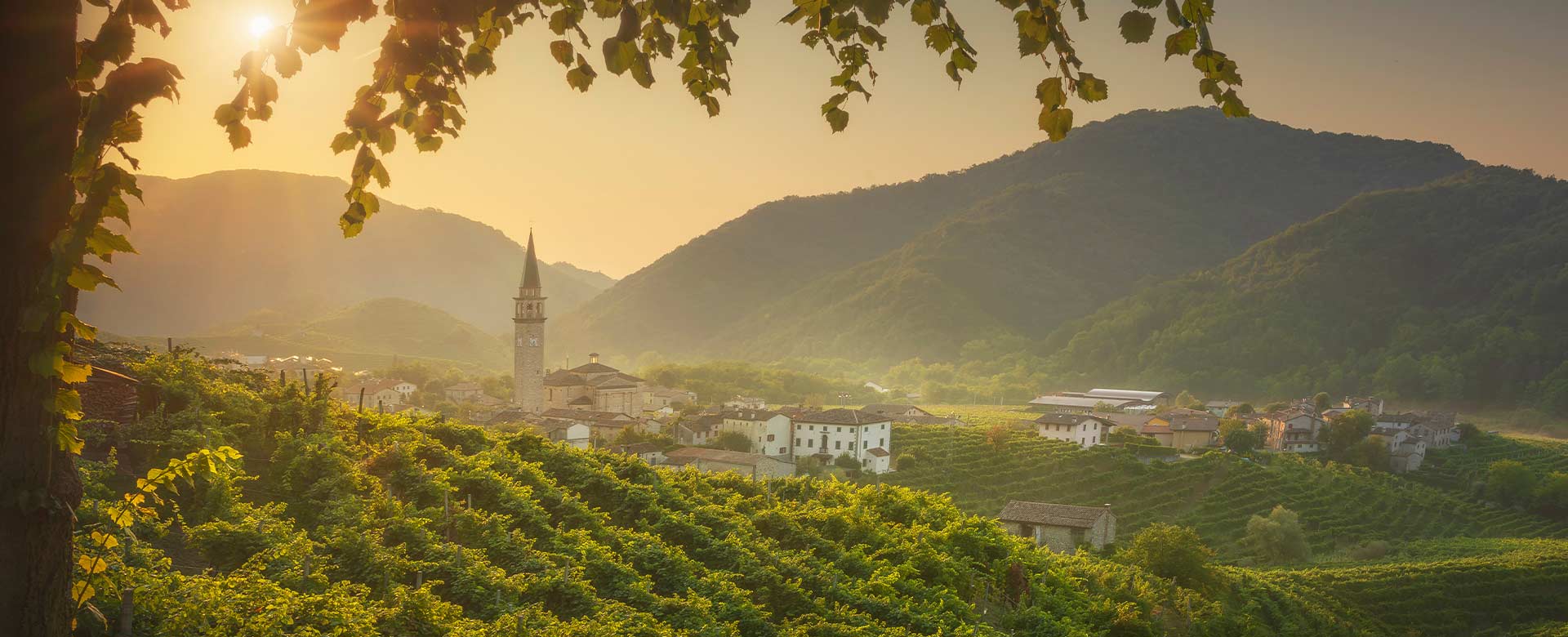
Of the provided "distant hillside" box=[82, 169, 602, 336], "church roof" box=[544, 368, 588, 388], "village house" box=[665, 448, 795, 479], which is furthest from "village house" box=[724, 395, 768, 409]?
"distant hillside" box=[82, 169, 602, 336]

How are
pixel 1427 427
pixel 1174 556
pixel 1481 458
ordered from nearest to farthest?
pixel 1174 556 < pixel 1481 458 < pixel 1427 427

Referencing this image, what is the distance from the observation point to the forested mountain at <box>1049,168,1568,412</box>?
99125 millimetres

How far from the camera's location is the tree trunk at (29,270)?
201 cm

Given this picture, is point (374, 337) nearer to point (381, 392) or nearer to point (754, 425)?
point (381, 392)

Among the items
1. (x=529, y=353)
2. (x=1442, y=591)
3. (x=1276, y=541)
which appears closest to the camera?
(x=1442, y=591)

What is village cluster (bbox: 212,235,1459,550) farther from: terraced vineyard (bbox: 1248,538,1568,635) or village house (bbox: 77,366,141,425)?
village house (bbox: 77,366,141,425)

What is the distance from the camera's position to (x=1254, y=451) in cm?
5559

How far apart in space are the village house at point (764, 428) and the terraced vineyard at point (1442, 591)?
27.8 metres

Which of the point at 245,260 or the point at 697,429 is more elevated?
the point at 245,260

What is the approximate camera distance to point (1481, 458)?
62.1 metres

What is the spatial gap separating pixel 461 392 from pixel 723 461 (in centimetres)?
3468

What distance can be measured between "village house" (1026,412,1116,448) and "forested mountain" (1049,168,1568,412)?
56914 millimetres

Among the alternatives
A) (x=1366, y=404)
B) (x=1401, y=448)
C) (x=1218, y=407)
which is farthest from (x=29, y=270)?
(x=1218, y=407)

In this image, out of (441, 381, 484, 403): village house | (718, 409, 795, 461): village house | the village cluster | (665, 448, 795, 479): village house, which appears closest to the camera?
(665, 448, 795, 479): village house
